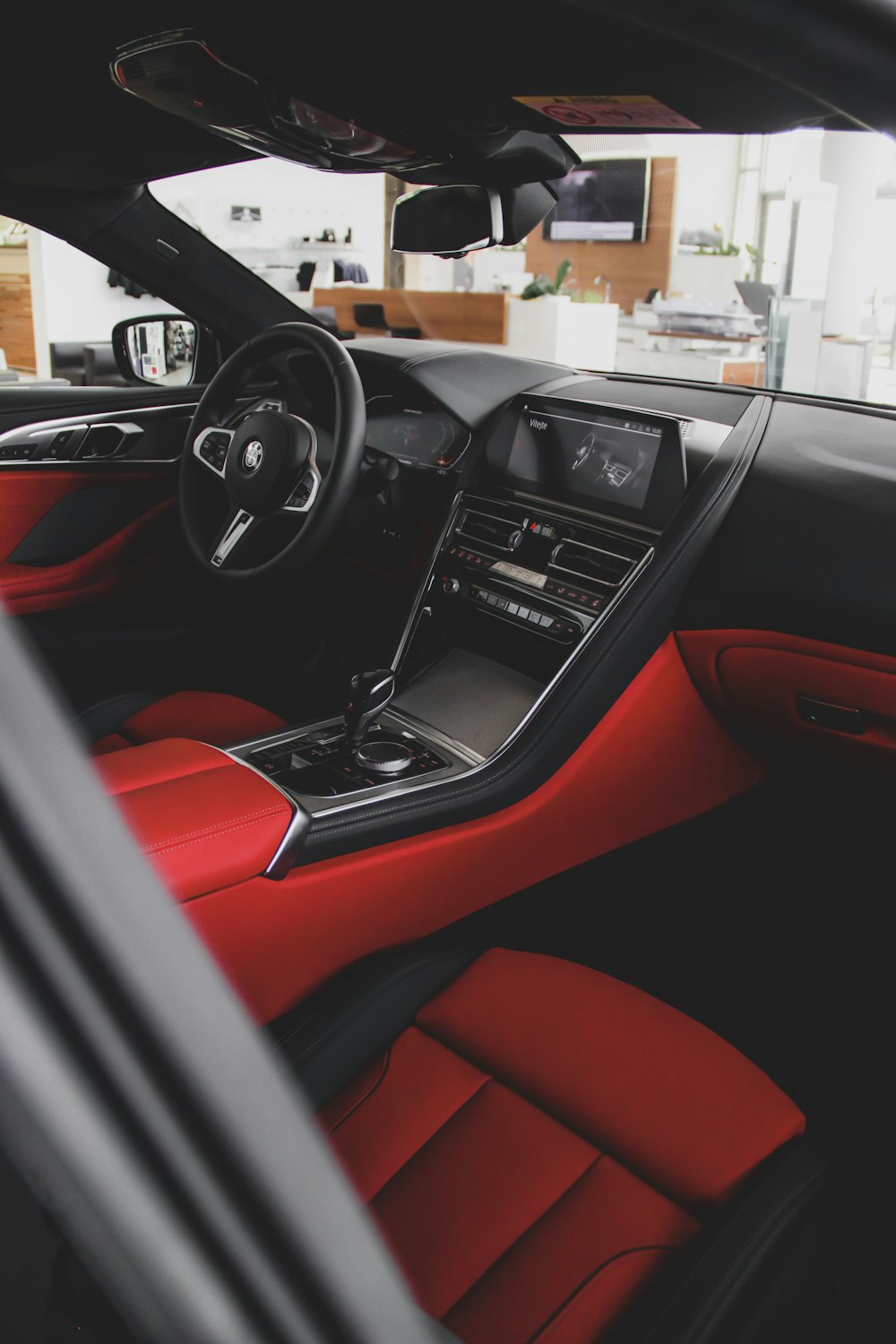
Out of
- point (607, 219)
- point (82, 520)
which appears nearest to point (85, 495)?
point (82, 520)

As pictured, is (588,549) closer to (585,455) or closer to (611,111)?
(585,455)

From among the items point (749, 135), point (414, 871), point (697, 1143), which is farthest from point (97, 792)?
point (414, 871)

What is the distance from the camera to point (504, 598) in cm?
167

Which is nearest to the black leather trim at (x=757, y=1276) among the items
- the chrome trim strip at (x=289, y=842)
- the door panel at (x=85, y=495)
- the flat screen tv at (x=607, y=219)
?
the chrome trim strip at (x=289, y=842)

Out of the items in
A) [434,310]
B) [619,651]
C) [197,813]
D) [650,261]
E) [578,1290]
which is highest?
[650,261]

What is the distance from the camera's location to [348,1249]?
25cm

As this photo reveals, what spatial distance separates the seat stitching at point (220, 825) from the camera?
44.8 inches

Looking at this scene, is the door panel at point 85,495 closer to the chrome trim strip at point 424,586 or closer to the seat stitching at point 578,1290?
the chrome trim strip at point 424,586

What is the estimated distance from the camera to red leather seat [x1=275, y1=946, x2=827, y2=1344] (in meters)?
0.92

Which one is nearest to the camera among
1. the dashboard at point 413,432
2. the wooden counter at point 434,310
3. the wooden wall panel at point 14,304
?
the dashboard at point 413,432

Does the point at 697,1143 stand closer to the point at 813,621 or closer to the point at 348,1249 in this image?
the point at 813,621

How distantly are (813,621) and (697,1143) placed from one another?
0.70 m

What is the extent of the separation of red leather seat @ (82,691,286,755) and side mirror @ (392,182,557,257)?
0.83m

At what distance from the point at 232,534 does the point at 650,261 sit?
7761mm
